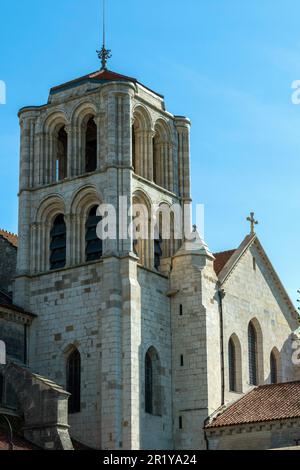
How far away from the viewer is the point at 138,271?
42594 mm

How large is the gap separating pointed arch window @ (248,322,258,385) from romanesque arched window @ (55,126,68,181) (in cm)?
1104

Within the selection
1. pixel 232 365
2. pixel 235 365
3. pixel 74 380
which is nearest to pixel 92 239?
pixel 74 380

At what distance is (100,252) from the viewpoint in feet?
142

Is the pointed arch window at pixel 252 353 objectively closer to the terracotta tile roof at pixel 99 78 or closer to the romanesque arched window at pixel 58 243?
the romanesque arched window at pixel 58 243

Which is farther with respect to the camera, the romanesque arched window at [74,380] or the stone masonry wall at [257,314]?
the stone masonry wall at [257,314]

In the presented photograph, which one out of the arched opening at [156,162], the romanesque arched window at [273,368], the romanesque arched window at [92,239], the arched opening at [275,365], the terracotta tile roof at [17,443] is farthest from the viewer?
the arched opening at [275,365]

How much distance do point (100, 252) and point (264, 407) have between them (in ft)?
30.4

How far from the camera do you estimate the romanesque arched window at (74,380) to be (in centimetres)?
4169

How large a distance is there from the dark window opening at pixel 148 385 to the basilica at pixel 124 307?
41 mm

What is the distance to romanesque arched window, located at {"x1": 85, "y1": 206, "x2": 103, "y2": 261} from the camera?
43.5m

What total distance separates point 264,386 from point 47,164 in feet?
44.5

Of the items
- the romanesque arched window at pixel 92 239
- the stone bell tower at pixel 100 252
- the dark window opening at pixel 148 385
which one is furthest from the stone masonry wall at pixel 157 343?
the romanesque arched window at pixel 92 239

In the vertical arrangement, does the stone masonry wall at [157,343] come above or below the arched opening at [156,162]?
below
